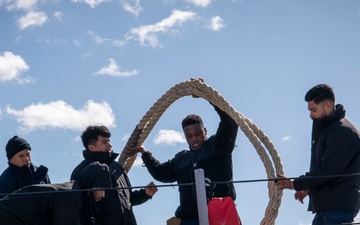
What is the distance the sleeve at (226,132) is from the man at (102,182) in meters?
0.79

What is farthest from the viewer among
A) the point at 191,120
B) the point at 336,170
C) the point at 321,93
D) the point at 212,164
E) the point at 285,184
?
the point at 191,120

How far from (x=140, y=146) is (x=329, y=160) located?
2.10 m

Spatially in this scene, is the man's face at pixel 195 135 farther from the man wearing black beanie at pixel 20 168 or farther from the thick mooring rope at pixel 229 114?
the man wearing black beanie at pixel 20 168

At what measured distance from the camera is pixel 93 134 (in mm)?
5504

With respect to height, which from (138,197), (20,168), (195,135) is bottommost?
(138,197)

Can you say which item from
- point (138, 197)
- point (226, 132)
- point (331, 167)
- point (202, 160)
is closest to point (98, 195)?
point (138, 197)

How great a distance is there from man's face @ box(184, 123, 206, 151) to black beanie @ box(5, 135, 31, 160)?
4.17ft

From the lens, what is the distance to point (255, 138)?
5.68 meters

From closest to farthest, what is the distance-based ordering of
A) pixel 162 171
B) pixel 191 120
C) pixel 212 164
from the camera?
pixel 212 164 → pixel 191 120 → pixel 162 171

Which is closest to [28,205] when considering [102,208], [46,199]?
[46,199]

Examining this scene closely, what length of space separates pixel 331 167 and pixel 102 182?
5.22 ft

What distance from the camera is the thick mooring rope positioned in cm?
544

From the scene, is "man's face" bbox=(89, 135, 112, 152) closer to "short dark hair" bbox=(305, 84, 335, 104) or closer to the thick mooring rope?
the thick mooring rope

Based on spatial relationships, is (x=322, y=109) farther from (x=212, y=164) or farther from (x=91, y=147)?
(x=91, y=147)
